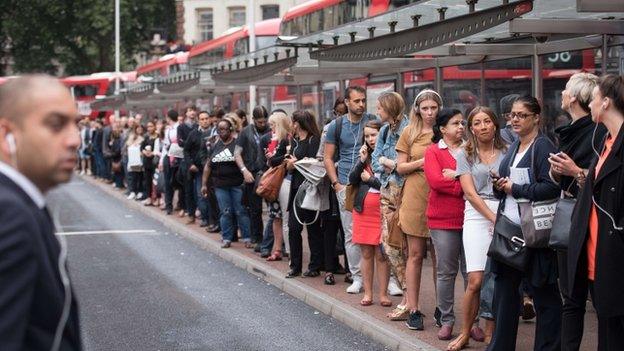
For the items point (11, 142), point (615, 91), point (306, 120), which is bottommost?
point (306, 120)

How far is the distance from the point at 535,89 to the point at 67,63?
58714 mm

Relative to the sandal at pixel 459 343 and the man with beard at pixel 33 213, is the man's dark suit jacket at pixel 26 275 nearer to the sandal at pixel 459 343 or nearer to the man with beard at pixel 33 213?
the man with beard at pixel 33 213

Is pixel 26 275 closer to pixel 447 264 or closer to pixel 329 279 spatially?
pixel 447 264

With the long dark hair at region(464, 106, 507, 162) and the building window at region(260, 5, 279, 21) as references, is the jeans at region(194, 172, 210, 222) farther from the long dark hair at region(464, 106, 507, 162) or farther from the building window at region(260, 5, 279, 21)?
the building window at region(260, 5, 279, 21)

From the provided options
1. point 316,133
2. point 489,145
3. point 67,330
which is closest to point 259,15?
point 316,133

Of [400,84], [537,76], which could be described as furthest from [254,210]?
[537,76]

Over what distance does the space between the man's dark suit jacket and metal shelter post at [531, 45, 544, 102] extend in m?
9.17

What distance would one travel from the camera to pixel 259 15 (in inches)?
2144

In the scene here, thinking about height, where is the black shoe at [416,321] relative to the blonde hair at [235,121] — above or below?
below

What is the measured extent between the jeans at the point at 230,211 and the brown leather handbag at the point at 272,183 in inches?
91.4

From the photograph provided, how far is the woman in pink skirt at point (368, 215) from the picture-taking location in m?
10.2

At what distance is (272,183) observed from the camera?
13.5m

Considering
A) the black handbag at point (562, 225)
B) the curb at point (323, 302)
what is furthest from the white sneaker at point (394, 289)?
the black handbag at point (562, 225)

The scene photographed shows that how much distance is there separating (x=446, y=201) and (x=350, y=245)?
109 inches
